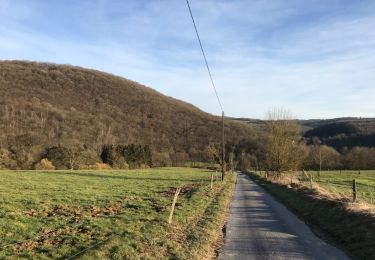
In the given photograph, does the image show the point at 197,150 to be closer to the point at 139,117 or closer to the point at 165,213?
the point at 139,117

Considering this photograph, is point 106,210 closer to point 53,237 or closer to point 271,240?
point 53,237

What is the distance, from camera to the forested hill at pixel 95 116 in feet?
402

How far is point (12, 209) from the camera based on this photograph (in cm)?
1995

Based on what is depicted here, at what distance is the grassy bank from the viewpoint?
13.2 metres

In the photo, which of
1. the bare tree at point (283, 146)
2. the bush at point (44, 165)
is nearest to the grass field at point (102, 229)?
the bare tree at point (283, 146)

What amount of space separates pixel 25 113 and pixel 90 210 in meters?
111

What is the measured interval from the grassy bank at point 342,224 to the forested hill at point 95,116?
78.2m

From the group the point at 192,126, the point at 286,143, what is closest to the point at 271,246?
the point at 286,143

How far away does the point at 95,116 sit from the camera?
150125 mm

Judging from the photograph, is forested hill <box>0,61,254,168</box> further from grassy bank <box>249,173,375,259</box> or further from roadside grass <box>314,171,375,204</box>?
grassy bank <box>249,173,375,259</box>

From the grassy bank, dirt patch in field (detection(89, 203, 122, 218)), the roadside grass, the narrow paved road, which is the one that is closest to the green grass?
the roadside grass

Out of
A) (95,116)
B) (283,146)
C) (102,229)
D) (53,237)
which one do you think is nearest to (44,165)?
(283,146)

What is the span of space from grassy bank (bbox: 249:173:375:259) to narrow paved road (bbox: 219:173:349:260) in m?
0.55

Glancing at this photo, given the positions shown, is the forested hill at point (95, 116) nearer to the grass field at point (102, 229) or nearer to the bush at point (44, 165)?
the bush at point (44, 165)
